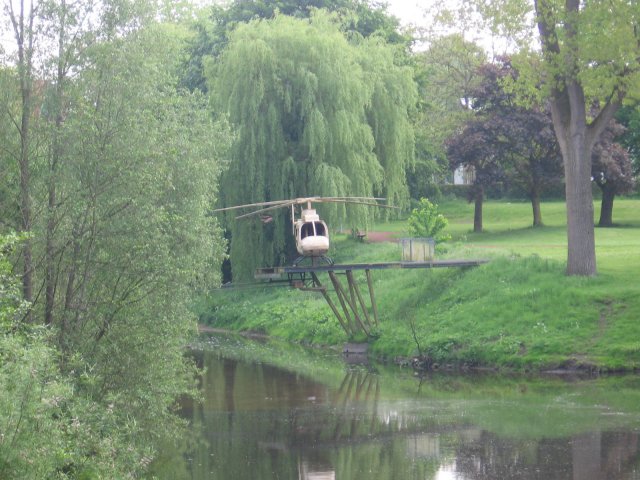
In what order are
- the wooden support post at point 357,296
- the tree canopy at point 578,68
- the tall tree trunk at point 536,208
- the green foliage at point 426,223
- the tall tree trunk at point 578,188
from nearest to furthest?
1. the tree canopy at point 578,68
2. the tall tree trunk at point 578,188
3. the wooden support post at point 357,296
4. the green foliage at point 426,223
5. the tall tree trunk at point 536,208

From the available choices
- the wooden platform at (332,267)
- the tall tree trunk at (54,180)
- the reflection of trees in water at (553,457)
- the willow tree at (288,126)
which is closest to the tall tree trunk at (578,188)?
the wooden platform at (332,267)

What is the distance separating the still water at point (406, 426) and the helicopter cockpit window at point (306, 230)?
4.16 meters

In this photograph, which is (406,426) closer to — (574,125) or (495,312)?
(495,312)

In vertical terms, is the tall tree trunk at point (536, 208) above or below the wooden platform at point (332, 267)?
above

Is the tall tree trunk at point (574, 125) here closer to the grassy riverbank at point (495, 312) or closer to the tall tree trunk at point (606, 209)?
the grassy riverbank at point (495, 312)

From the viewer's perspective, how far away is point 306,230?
97.1 feet

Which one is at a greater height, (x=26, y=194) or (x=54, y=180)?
→ (x=54, y=180)

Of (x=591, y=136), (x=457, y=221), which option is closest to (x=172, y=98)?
(x=591, y=136)

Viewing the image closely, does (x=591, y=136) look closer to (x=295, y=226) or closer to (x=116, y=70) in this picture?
(x=295, y=226)

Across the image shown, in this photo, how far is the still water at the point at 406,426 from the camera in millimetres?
18547

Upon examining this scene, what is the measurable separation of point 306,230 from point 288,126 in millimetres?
13088

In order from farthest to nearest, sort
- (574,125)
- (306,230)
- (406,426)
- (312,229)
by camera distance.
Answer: (574,125) → (306,230) → (312,229) → (406,426)

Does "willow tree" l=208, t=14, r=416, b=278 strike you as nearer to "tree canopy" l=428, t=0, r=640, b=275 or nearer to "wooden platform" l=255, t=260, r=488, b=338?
"wooden platform" l=255, t=260, r=488, b=338

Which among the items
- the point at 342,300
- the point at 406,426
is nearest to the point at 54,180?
the point at 406,426
